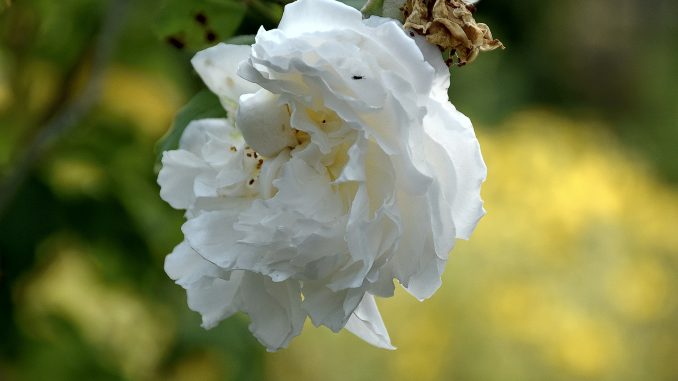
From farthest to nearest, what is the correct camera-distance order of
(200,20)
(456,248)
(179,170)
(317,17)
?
1. (456,248)
2. (200,20)
3. (179,170)
4. (317,17)

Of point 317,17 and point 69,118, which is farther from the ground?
point 317,17

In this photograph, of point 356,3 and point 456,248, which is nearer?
point 356,3

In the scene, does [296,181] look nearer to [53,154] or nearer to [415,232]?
[415,232]

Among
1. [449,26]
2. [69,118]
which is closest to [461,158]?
[449,26]

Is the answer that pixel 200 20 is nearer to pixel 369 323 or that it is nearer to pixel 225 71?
pixel 225 71

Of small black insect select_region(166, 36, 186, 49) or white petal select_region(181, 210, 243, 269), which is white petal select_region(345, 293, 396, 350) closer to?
white petal select_region(181, 210, 243, 269)

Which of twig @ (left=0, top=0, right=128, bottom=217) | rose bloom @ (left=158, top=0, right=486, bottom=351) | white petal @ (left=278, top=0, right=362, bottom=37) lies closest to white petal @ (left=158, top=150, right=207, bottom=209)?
rose bloom @ (left=158, top=0, right=486, bottom=351)

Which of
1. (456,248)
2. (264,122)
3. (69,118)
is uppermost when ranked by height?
(264,122)
